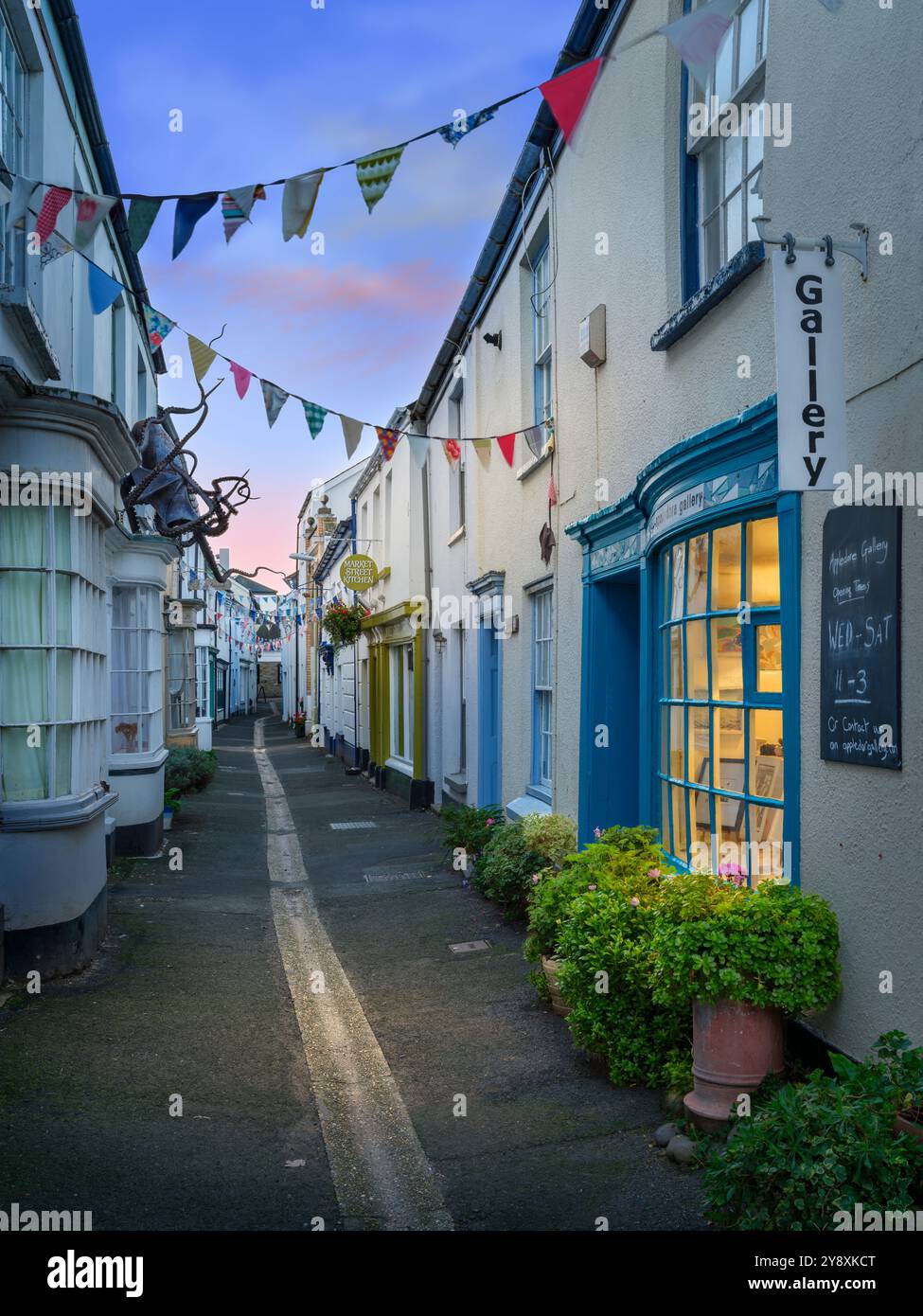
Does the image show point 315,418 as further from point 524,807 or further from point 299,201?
point 524,807

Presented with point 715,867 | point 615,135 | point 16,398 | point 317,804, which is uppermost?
point 615,135

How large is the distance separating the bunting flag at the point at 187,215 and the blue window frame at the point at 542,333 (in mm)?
3796

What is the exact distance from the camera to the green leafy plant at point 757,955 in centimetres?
406

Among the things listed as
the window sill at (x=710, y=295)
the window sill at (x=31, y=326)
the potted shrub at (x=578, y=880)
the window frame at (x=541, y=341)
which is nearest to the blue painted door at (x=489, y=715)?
the window frame at (x=541, y=341)

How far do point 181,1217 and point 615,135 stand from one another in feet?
21.6

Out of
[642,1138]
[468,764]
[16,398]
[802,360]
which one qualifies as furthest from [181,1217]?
[468,764]

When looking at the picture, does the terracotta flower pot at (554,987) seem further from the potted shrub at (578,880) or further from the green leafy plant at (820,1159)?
the green leafy plant at (820,1159)

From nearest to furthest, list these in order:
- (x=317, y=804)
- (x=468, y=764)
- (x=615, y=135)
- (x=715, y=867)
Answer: (x=715, y=867) → (x=615, y=135) → (x=468, y=764) → (x=317, y=804)

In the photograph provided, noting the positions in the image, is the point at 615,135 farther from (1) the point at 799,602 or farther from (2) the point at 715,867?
(2) the point at 715,867

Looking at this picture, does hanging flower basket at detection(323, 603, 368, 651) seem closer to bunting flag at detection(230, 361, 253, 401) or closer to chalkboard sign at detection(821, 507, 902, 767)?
bunting flag at detection(230, 361, 253, 401)

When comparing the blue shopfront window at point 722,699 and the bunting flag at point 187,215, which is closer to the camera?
the blue shopfront window at point 722,699

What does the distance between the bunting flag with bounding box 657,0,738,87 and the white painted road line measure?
455 centimetres

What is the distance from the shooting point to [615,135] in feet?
22.9

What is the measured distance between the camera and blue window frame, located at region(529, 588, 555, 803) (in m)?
9.55
